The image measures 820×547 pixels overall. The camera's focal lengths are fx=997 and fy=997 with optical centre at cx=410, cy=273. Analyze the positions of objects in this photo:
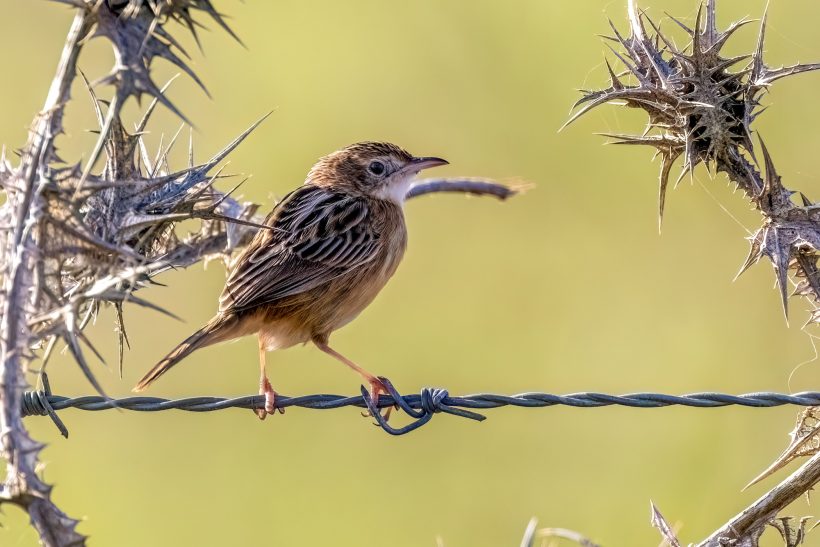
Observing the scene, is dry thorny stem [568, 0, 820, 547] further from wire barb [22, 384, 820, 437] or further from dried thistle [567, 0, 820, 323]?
wire barb [22, 384, 820, 437]

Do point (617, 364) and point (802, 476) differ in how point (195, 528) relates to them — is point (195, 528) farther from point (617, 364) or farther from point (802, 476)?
point (802, 476)

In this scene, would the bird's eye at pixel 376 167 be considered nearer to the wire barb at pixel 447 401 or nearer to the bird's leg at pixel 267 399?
the bird's leg at pixel 267 399

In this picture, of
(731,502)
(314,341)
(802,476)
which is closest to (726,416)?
(731,502)

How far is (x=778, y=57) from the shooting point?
10.9m

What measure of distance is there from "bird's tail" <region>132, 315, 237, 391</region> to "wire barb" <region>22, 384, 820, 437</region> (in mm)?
916

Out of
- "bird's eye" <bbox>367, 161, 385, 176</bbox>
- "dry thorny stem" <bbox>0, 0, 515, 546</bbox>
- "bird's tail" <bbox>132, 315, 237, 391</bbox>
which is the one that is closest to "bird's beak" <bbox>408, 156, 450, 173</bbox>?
"bird's eye" <bbox>367, 161, 385, 176</bbox>

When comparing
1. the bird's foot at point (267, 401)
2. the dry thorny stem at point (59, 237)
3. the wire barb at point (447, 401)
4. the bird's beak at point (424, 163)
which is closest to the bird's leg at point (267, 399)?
the bird's foot at point (267, 401)

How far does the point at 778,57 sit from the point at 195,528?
25.7 ft

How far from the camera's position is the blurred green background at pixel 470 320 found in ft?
31.4

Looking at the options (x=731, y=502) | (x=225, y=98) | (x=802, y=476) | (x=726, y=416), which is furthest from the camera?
(x=225, y=98)

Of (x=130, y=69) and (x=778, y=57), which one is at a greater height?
(x=778, y=57)

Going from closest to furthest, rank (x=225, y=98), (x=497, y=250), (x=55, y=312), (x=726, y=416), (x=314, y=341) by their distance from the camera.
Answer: (x=55, y=312)
(x=314, y=341)
(x=726, y=416)
(x=497, y=250)
(x=225, y=98)

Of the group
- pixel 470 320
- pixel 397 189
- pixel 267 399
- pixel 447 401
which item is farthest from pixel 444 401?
pixel 470 320

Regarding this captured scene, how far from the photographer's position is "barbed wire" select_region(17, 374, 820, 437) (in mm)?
4414
